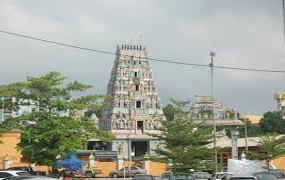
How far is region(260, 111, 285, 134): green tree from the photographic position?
413ft

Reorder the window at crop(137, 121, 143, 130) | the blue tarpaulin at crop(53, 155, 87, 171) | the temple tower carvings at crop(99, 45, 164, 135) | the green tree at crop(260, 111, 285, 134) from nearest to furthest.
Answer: the blue tarpaulin at crop(53, 155, 87, 171) → the temple tower carvings at crop(99, 45, 164, 135) → the window at crop(137, 121, 143, 130) → the green tree at crop(260, 111, 285, 134)

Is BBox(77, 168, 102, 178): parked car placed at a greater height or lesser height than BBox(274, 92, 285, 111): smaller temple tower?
lesser

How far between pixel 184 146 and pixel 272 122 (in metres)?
93.2

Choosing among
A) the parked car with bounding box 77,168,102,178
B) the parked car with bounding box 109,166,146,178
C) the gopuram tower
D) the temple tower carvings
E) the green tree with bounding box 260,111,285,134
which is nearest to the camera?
the parked car with bounding box 77,168,102,178

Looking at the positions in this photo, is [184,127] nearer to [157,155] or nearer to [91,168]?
[157,155]

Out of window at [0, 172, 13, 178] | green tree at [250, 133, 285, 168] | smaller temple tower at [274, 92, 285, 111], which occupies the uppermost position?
smaller temple tower at [274, 92, 285, 111]

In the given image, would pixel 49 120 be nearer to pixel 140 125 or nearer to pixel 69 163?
pixel 69 163

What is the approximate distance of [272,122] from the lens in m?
129

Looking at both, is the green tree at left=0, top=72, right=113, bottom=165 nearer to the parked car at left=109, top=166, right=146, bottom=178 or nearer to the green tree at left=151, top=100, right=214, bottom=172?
the green tree at left=151, top=100, right=214, bottom=172

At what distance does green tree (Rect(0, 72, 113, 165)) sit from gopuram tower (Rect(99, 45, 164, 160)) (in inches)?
2397

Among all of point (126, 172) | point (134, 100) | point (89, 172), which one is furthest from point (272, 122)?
point (89, 172)

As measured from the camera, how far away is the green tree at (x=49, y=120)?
36.8 meters

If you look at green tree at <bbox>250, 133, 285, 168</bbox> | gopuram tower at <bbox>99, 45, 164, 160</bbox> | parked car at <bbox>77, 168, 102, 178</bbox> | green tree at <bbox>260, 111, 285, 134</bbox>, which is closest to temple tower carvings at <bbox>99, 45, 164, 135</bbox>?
gopuram tower at <bbox>99, 45, 164, 160</bbox>

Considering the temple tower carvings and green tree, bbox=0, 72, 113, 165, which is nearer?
green tree, bbox=0, 72, 113, 165
